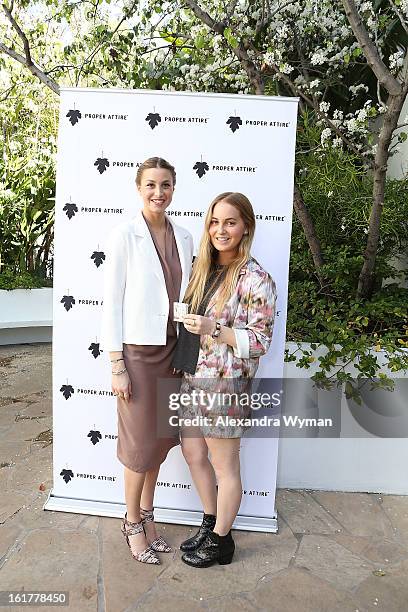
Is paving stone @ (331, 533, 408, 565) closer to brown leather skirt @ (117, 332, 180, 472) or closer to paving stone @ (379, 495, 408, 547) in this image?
paving stone @ (379, 495, 408, 547)

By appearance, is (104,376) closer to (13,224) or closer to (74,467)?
(74,467)

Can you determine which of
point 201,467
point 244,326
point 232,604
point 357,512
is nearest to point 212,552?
point 232,604

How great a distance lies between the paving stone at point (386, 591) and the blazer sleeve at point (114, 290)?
1.45m

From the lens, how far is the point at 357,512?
291 cm

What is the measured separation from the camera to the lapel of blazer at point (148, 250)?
232 centimetres

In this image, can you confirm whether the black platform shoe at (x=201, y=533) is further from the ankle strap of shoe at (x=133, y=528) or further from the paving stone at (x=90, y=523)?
the paving stone at (x=90, y=523)

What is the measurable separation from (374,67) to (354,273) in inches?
58.6

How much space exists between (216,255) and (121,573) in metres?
1.43

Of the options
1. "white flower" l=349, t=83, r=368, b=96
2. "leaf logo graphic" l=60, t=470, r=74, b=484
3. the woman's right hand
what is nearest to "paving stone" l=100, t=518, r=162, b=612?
"leaf logo graphic" l=60, t=470, r=74, b=484

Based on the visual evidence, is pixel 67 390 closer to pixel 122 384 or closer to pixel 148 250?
pixel 122 384

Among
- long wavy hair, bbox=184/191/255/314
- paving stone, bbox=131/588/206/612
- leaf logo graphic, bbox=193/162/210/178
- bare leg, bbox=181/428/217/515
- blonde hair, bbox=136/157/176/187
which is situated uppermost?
leaf logo graphic, bbox=193/162/210/178

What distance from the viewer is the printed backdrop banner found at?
8.27 feet

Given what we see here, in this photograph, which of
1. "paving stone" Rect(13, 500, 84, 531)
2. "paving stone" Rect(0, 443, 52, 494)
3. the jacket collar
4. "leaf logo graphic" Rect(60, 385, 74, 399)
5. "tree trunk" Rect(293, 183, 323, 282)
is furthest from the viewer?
"tree trunk" Rect(293, 183, 323, 282)

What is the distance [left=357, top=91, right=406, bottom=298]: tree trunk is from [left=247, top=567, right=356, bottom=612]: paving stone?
6.23 ft
